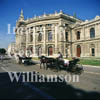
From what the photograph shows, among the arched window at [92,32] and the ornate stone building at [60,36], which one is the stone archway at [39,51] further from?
the arched window at [92,32]

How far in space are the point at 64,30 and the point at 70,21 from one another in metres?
5.52

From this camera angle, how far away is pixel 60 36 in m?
32.4

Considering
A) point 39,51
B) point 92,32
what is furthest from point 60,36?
point 92,32

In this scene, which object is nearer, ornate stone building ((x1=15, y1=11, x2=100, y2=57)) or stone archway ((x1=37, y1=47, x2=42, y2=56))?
ornate stone building ((x1=15, y1=11, x2=100, y2=57))

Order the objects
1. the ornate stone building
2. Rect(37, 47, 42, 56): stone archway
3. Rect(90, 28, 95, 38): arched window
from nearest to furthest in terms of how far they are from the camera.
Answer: Rect(90, 28, 95, 38): arched window → the ornate stone building → Rect(37, 47, 42, 56): stone archway

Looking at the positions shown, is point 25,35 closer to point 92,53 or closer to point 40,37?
point 40,37

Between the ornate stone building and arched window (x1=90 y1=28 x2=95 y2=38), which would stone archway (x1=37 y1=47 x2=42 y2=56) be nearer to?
the ornate stone building

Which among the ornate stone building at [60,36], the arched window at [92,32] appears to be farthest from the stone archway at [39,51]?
the arched window at [92,32]

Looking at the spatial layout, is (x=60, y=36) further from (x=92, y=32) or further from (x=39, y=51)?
(x=92, y=32)

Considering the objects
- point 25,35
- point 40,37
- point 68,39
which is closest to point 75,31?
point 68,39

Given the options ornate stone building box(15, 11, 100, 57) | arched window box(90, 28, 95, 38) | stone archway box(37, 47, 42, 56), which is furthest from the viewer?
stone archway box(37, 47, 42, 56)

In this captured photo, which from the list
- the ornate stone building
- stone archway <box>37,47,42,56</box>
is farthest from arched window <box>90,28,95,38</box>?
stone archway <box>37,47,42,56</box>

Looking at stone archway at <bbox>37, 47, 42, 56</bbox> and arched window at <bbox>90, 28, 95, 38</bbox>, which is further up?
arched window at <bbox>90, 28, 95, 38</bbox>

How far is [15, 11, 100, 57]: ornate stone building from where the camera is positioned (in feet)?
98.0
